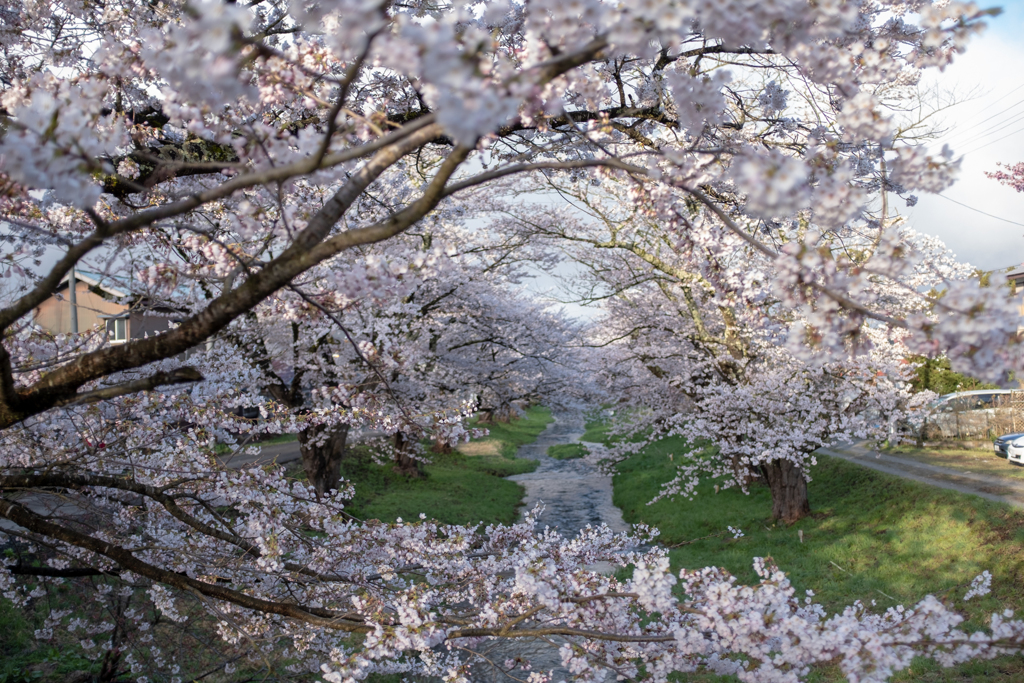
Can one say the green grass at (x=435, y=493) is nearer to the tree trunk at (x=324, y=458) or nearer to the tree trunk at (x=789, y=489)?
the tree trunk at (x=324, y=458)

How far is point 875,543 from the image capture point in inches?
419

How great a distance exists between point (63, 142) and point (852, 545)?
12.4 meters

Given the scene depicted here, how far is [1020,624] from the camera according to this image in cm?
245

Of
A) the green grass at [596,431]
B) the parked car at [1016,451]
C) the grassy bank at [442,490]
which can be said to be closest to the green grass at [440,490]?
the grassy bank at [442,490]

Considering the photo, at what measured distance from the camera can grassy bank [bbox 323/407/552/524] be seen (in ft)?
47.3

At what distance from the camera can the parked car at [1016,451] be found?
520 inches

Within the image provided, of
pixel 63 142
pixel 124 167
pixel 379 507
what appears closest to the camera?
pixel 63 142

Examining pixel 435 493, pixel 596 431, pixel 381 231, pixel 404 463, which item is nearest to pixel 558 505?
pixel 435 493

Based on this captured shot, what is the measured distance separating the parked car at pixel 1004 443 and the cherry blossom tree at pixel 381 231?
42.6ft

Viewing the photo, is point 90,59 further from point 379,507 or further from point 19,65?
point 379,507

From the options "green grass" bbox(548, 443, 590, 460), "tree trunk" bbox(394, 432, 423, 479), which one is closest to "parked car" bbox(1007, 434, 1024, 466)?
"tree trunk" bbox(394, 432, 423, 479)

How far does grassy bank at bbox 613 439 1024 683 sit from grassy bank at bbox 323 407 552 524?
4068 millimetres

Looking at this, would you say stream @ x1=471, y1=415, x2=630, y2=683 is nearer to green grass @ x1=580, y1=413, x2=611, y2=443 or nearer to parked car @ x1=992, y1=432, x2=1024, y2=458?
green grass @ x1=580, y1=413, x2=611, y2=443

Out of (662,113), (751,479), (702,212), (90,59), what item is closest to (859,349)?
(702,212)
